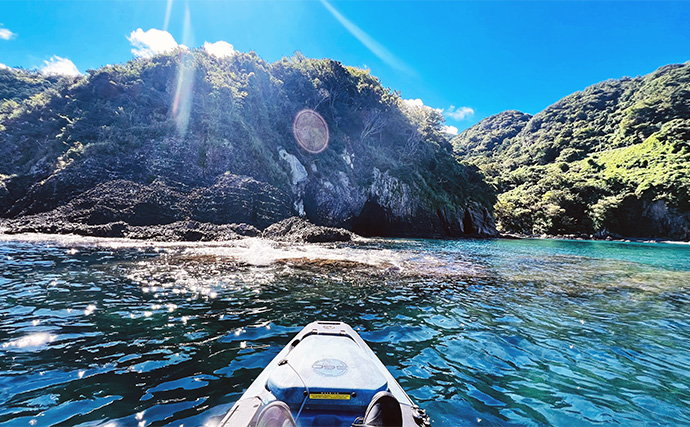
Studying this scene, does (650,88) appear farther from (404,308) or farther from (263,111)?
(404,308)

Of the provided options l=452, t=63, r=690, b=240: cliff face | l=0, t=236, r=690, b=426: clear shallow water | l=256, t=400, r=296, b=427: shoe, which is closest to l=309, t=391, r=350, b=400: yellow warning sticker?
l=256, t=400, r=296, b=427: shoe

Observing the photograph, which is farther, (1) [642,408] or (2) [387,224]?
(2) [387,224]

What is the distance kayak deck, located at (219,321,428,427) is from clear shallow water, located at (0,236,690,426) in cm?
83

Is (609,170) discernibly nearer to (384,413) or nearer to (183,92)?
(183,92)

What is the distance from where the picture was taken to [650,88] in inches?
4158

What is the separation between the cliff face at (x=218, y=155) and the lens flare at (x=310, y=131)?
0.95 meters

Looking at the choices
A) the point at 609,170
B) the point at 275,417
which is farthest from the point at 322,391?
the point at 609,170

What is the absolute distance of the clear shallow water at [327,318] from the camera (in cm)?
377

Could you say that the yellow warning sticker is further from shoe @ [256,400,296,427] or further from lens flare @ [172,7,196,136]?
lens flare @ [172,7,196,136]

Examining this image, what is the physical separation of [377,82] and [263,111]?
33108 mm

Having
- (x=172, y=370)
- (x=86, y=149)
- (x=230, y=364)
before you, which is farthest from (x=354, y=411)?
(x=86, y=149)

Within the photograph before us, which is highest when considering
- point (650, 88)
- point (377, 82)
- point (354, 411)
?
point (650, 88)

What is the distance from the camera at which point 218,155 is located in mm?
30922

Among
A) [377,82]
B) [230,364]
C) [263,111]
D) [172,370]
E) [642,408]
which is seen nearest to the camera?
[642,408]
